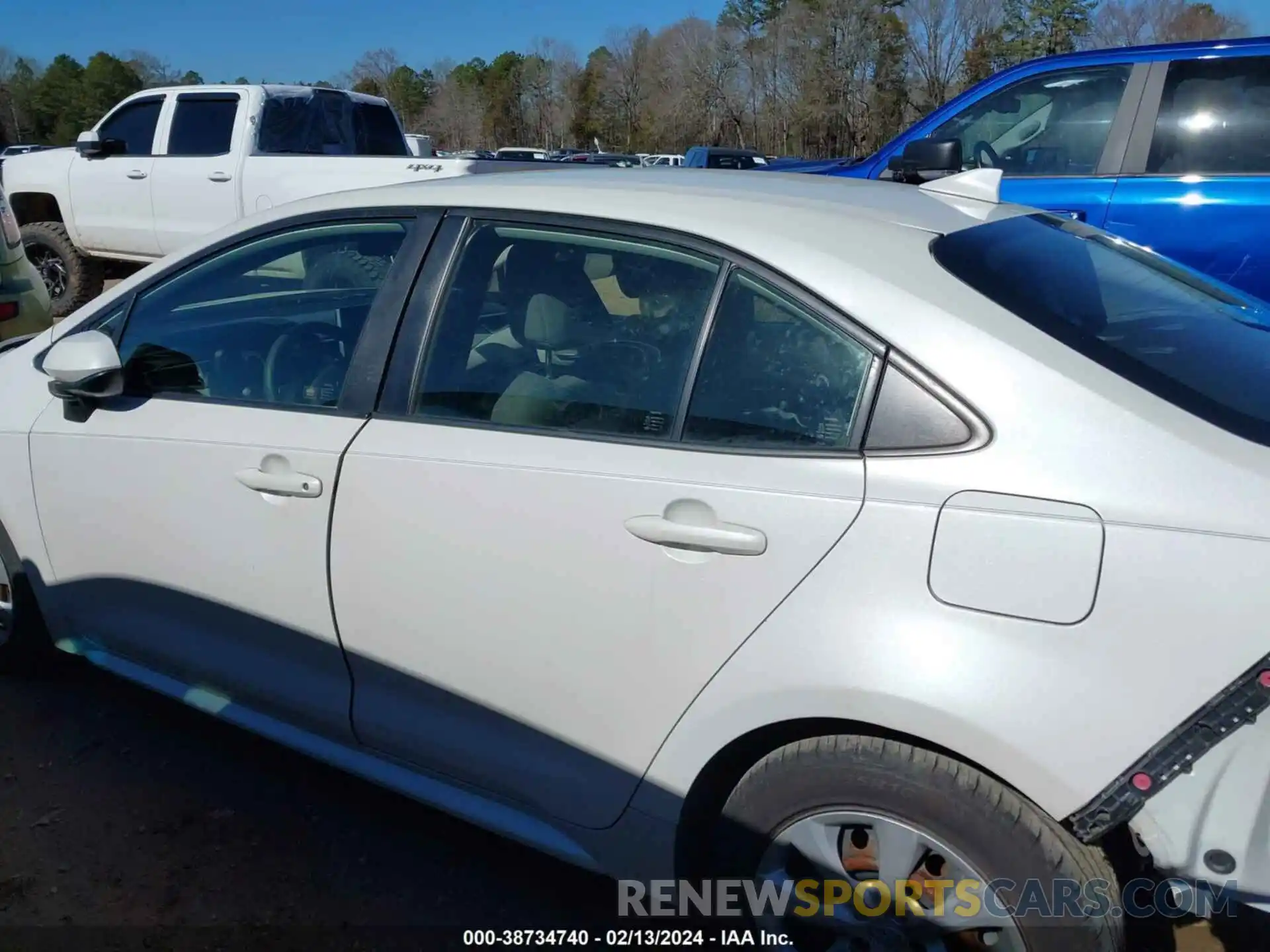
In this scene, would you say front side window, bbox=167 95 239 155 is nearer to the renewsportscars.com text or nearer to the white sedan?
the white sedan

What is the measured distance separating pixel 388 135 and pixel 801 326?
9179 millimetres

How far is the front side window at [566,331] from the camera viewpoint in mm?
2146

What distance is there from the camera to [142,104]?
381 inches

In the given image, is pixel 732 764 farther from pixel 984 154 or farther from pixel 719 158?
pixel 719 158

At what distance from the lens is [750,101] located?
2589 inches

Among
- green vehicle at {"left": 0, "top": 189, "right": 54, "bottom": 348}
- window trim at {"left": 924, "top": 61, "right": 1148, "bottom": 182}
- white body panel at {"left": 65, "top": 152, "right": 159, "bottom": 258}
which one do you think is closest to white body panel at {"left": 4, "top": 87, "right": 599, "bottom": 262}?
white body panel at {"left": 65, "top": 152, "right": 159, "bottom": 258}

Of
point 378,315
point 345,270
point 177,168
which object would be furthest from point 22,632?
point 177,168

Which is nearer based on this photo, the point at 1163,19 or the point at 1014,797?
the point at 1014,797

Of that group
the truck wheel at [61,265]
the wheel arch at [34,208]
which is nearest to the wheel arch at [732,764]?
the truck wheel at [61,265]

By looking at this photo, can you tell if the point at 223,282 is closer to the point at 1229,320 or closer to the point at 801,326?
the point at 801,326

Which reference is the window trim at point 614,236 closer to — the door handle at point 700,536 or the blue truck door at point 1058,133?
the door handle at point 700,536

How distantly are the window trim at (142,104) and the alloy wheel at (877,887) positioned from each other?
953 centimetres

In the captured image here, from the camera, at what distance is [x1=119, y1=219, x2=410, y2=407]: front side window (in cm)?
264

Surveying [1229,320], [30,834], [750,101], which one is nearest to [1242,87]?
[1229,320]
